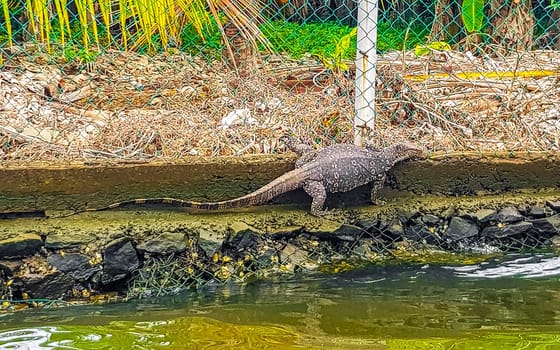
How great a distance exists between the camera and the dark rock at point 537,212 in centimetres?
446

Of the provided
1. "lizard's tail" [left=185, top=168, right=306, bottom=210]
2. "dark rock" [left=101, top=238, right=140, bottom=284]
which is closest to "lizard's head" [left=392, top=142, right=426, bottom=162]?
"lizard's tail" [left=185, top=168, right=306, bottom=210]

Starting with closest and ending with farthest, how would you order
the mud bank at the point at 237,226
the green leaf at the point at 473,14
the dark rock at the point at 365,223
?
1. the mud bank at the point at 237,226
2. the dark rock at the point at 365,223
3. the green leaf at the point at 473,14

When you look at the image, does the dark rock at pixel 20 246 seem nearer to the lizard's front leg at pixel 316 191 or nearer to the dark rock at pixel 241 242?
the dark rock at pixel 241 242

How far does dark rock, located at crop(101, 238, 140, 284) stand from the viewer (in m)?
3.91

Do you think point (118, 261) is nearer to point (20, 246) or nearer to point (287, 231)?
point (20, 246)

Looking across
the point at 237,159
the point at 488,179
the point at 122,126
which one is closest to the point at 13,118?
the point at 122,126

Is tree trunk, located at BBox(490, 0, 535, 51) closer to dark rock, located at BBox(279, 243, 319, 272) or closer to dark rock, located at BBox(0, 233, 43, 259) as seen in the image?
dark rock, located at BBox(279, 243, 319, 272)

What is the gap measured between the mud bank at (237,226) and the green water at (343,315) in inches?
8.3

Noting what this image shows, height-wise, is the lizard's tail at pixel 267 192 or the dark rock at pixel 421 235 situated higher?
the lizard's tail at pixel 267 192

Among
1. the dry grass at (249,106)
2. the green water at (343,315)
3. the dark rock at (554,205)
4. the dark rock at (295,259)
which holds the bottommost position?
the green water at (343,315)

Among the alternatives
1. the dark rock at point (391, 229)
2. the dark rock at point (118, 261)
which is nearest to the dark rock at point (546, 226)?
the dark rock at point (391, 229)

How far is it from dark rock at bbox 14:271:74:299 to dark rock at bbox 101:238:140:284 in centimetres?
20

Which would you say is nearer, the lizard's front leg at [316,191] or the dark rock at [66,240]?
the dark rock at [66,240]

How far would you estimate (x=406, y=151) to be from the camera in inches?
174
